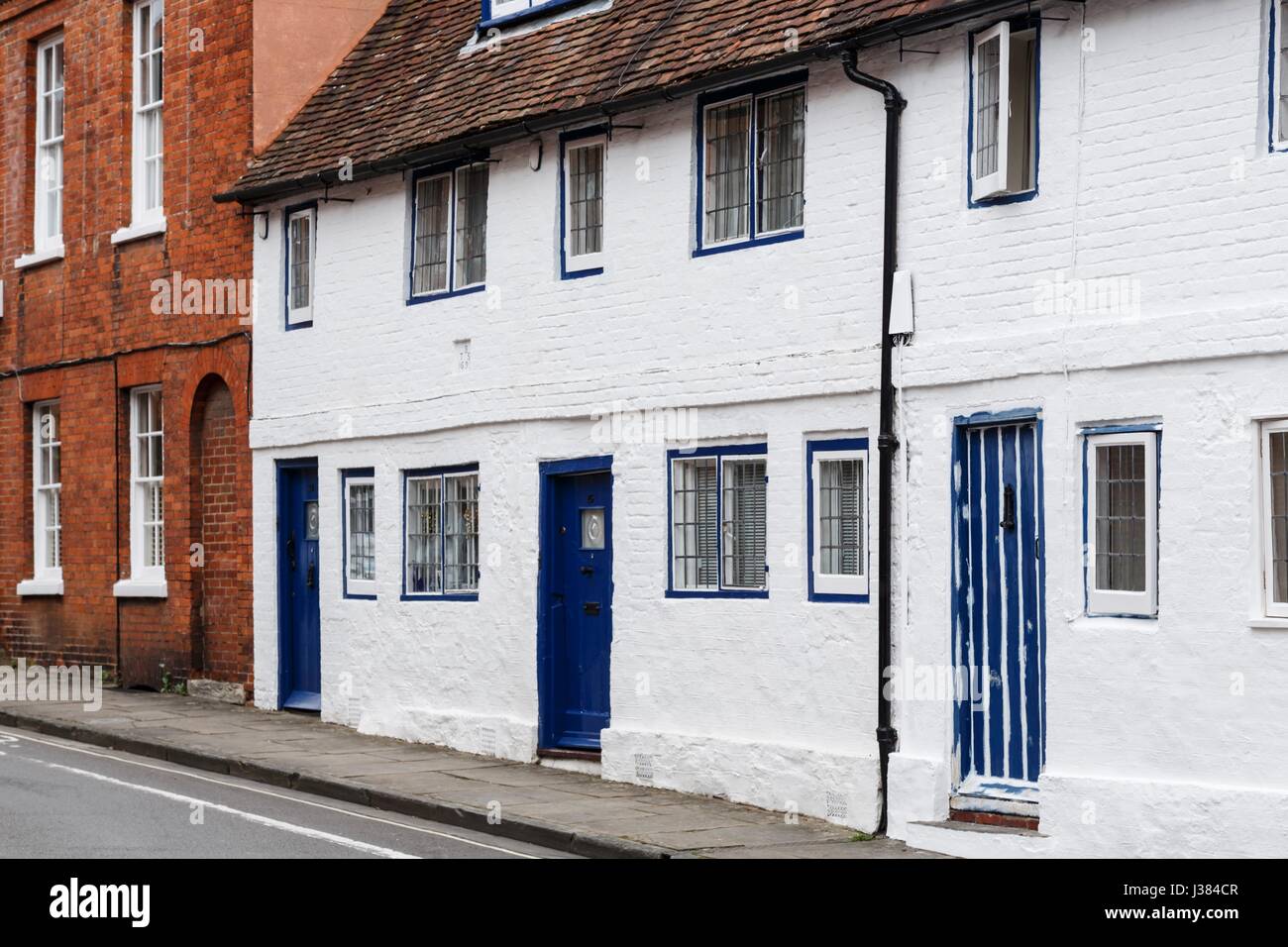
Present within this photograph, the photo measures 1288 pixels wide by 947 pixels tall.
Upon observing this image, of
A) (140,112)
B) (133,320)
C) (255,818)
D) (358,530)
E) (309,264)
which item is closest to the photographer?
(255,818)

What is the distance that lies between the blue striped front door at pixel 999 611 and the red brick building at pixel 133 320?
9609mm

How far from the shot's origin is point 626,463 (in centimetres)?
1455

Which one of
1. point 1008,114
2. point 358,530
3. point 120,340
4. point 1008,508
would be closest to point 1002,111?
point 1008,114

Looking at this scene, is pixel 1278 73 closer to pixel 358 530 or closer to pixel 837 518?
pixel 837 518

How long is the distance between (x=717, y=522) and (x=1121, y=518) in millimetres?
3714

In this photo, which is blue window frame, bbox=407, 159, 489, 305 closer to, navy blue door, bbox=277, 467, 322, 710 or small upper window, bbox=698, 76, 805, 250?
navy blue door, bbox=277, 467, 322, 710

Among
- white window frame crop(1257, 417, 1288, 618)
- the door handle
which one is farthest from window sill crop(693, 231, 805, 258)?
white window frame crop(1257, 417, 1288, 618)

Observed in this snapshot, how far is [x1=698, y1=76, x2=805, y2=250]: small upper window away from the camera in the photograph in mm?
13297

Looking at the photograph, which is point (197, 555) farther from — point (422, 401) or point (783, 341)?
point (783, 341)

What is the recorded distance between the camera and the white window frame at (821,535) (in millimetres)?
12609

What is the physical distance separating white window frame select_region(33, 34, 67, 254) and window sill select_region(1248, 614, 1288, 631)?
1691 centimetres

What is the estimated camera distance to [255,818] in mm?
12406

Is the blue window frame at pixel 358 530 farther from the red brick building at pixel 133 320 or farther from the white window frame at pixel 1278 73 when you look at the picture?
the white window frame at pixel 1278 73
